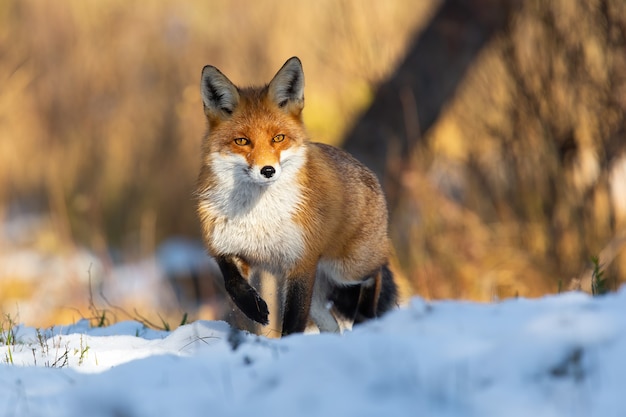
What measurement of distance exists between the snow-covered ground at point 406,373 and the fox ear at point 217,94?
1.86 metres

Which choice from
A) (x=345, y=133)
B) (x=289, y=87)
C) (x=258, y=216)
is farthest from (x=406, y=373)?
(x=345, y=133)

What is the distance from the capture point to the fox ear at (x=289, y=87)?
4676 mm

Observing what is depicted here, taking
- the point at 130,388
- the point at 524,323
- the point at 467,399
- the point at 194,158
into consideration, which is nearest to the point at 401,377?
the point at 467,399

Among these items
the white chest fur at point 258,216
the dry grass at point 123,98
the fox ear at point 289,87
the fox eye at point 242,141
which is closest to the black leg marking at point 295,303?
the white chest fur at point 258,216

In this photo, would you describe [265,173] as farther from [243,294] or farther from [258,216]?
[243,294]

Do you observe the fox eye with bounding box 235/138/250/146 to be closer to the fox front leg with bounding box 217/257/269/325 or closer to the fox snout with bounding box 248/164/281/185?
the fox snout with bounding box 248/164/281/185

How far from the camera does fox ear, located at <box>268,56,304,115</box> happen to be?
468 centimetres

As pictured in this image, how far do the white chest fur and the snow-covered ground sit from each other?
4.38 ft

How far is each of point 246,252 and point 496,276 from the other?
15.5 feet

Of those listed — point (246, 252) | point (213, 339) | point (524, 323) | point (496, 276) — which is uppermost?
point (524, 323)

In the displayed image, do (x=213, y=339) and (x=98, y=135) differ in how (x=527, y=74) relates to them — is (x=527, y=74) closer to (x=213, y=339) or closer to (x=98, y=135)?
(x=213, y=339)

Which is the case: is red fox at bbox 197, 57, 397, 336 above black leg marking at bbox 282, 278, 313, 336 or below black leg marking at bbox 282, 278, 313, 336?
above

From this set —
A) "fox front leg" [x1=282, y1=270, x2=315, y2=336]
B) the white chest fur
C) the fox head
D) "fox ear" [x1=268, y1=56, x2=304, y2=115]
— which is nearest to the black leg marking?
"fox front leg" [x1=282, y1=270, x2=315, y2=336]

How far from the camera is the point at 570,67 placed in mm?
8289
